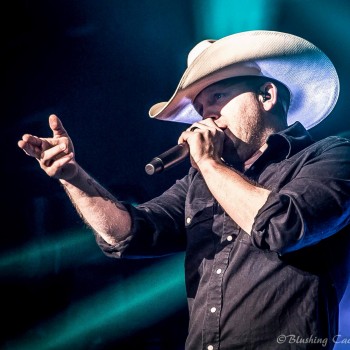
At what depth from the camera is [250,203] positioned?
141 centimetres

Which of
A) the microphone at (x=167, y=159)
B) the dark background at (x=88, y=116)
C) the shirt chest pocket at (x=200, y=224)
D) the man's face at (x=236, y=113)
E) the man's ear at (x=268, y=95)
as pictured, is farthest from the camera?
the dark background at (x=88, y=116)

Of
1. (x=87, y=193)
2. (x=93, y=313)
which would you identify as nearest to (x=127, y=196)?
(x=93, y=313)

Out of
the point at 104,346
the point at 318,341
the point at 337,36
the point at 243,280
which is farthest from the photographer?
the point at 104,346

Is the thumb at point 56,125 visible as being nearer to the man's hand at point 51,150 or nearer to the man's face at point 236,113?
the man's hand at point 51,150

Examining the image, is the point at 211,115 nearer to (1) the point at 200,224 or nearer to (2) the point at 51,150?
(1) the point at 200,224

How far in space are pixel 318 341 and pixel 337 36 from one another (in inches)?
86.0

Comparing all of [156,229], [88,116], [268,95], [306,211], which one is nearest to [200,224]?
[156,229]

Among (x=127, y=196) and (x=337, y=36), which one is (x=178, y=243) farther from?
(x=337, y=36)

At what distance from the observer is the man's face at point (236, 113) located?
1.87 meters

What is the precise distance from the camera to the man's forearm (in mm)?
1785

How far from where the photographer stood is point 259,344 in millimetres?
1416

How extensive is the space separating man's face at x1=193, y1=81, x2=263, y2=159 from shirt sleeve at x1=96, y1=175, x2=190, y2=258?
36 cm

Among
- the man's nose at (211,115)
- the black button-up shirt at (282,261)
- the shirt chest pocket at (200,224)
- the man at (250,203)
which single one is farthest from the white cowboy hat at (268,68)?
the shirt chest pocket at (200,224)

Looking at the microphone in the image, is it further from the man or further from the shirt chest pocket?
the shirt chest pocket
